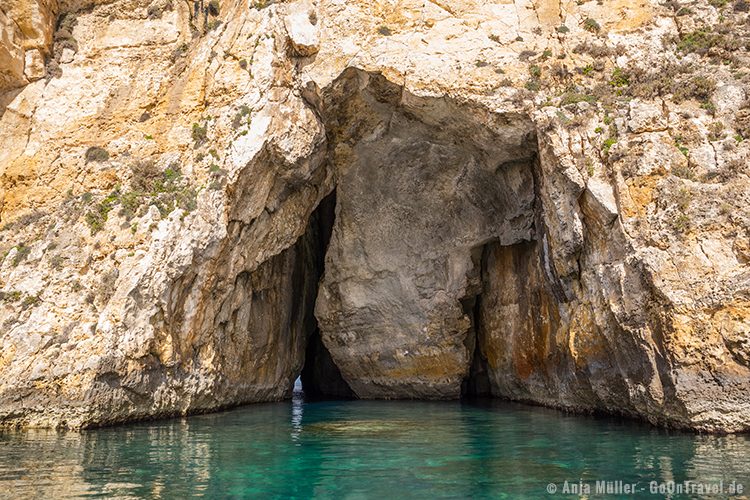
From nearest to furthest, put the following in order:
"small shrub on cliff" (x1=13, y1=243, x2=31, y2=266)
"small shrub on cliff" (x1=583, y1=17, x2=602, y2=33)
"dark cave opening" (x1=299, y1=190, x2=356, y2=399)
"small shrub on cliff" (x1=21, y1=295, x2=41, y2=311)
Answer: "small shrub on cliff" (x1=21, y1=295, x2=41, y2=311), "small shrub on cliff" (x1=13, y1=243, x2=31, y2=266), "small shrub on cliff" (x1=583, y1=17, x2=602, y2=33), "dark cave opening" (x1=299, y1=190, x2=356, y2=399)

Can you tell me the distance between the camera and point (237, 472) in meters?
10.3

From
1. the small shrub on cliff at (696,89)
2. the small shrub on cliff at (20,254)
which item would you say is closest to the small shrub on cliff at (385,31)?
the small shrub on cliff at (696,89)

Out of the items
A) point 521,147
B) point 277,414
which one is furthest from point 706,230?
point 277,414

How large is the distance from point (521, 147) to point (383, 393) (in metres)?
13.9

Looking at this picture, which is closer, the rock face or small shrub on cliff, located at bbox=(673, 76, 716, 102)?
the rock face

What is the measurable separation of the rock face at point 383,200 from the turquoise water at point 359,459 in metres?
2.32

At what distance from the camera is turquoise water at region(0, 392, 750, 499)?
9.12 metres

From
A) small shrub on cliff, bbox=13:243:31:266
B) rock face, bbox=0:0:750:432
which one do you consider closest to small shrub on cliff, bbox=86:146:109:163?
rock face, bbox=0:0:750:432

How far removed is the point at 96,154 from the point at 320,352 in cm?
1921

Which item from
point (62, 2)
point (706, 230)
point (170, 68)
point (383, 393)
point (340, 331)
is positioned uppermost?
point (62, 2)

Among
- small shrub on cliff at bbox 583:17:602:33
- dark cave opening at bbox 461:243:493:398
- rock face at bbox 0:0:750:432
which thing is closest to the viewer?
rock face at bbox 0:0:750:432

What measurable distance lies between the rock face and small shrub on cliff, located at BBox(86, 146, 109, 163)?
0.08m

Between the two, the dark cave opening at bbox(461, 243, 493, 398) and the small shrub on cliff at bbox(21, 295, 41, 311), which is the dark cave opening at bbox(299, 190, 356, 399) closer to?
the dark cave opening at bbox(461, 243, 493, 398)

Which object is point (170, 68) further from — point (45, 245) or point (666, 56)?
point (666, 56)
